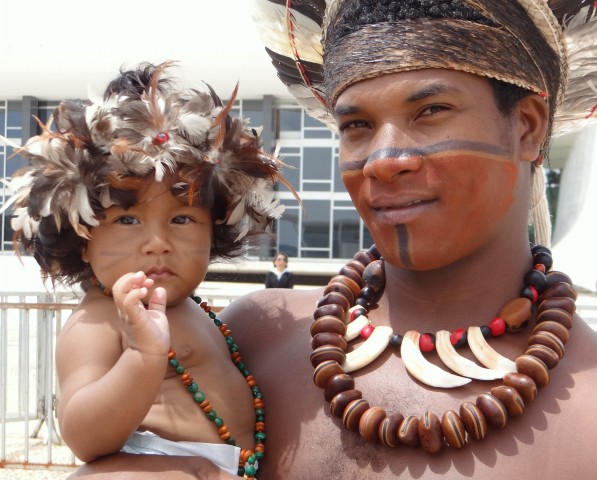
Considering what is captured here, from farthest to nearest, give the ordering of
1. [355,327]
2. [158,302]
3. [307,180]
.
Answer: [307,180], [355,327], [158,302]

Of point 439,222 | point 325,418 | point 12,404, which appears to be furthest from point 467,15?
point 12,404

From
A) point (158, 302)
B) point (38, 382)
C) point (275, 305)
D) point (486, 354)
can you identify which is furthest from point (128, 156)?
point (38, 382)

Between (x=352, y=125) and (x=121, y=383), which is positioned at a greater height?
(x=352, y=125)

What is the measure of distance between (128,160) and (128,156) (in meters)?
0.01

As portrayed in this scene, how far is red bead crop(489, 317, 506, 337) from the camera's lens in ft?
5.64

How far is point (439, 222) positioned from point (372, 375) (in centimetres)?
45

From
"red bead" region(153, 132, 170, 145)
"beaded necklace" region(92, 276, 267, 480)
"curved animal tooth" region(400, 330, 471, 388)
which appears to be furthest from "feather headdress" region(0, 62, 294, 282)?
"curved animal tooth" region(400, 330, 471, 388)

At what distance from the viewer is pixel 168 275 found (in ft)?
6.18

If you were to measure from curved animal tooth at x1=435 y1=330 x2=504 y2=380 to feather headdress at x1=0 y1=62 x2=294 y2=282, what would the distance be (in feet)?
2.47

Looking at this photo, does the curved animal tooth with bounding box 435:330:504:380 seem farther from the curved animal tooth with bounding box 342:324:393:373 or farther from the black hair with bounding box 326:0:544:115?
the black hair with bounding box 326:0:544:115

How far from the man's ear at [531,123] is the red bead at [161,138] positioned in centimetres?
95

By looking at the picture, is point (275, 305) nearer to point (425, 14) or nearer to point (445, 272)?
point (445, 272)

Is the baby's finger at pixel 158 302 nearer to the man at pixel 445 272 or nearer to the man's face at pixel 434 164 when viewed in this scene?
the man at pixel 445 272

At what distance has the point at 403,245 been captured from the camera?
5.52ft
